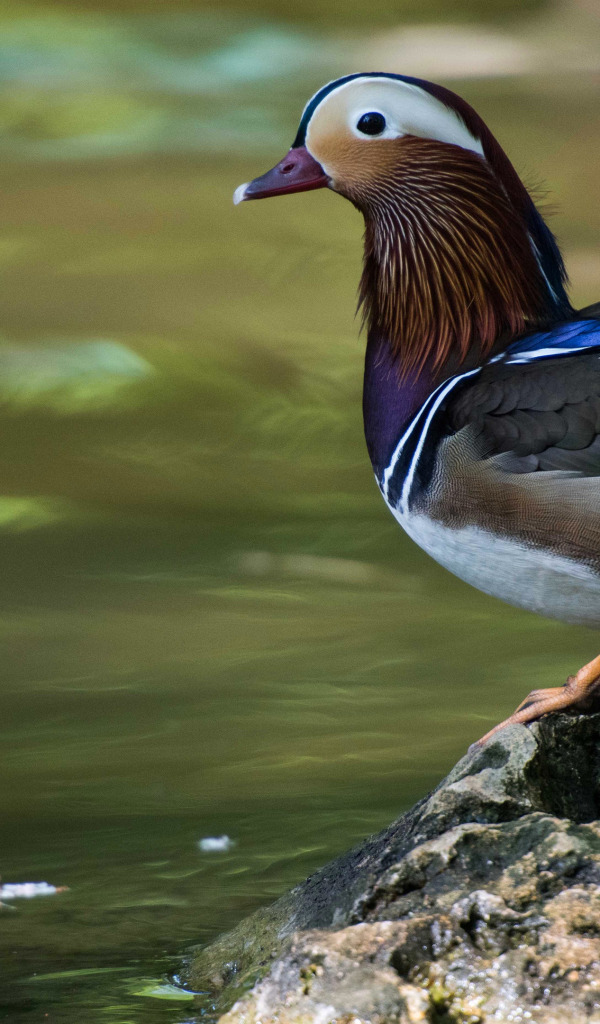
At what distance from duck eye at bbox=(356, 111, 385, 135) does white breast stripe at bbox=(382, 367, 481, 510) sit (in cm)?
35

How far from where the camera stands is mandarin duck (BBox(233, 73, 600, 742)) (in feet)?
4.92

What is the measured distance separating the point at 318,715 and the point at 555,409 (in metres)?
1.30

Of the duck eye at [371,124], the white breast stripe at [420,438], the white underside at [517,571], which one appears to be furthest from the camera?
the duck eye at [371,124]

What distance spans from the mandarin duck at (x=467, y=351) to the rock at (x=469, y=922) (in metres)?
0.13

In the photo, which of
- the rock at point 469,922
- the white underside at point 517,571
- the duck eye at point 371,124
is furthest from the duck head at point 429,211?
the rock at point 469,922

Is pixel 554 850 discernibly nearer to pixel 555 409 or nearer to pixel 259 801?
pixel 555 409

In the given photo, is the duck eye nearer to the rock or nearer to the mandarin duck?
the mandarin duck

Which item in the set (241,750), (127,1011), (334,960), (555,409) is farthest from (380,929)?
(241,750)

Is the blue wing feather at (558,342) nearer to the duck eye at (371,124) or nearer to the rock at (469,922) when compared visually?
the duck eye at (371,124)

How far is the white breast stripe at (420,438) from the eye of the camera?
159 centimetres

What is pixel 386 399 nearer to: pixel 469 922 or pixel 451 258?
pixel 451 258

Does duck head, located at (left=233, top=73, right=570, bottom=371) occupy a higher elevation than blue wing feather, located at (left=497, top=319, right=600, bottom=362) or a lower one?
higher

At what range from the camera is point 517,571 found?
151cm

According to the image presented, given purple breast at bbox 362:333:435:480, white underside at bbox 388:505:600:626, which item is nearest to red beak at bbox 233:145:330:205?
purple breast at bbox 362:333:435:480
